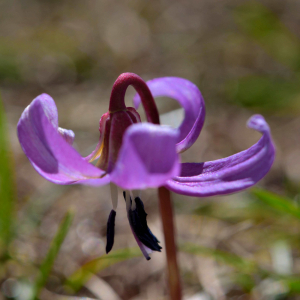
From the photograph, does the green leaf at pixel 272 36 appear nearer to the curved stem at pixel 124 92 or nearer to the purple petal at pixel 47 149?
the curved stem at pixel 124 92

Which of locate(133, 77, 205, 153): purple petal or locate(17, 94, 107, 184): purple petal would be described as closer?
locate(17, 94, 107, 184): purple petal

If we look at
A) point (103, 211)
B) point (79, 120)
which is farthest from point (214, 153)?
point (79, 120)

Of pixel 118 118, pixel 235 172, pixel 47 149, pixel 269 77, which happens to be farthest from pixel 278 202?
pixel 269 77

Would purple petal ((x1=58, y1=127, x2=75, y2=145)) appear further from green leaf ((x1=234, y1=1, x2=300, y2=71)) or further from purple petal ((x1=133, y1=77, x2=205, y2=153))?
green leaf ((x1=234, y1=1, x2=300, y2=71))

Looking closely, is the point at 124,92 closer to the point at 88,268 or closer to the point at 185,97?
the point at 185,97

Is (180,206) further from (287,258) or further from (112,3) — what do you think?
(112,3)

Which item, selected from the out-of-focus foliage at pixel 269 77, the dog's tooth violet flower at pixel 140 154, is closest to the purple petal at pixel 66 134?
the dog's tooth violet flower at pixel 140 154

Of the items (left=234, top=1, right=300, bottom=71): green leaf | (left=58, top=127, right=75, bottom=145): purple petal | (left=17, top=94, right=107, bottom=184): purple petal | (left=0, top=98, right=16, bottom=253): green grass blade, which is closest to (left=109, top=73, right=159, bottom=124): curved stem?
(left=58, top=127, right=75, bottom=145): purple petal
